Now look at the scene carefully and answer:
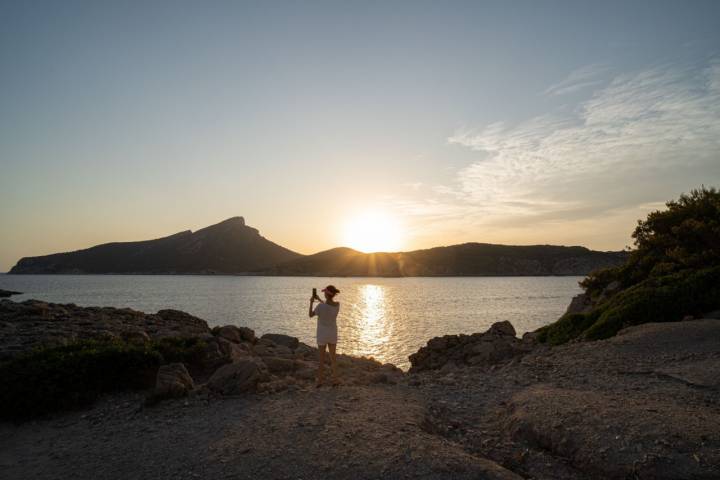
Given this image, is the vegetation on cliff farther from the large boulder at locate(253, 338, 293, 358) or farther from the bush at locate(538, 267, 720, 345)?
the large boulder at locate(253, 338, 293, 358)

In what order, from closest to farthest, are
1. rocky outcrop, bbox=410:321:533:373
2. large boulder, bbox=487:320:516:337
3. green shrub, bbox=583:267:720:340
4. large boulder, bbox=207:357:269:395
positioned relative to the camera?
large boulder, bbox=207:357:269:395 → green shrub, bbox=583:267:720:340 → rocky outcrop, bbox=410:321:533:373 → large boulder, bbox=487:320:516:337

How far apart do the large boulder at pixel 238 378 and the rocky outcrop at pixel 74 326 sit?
6.23m

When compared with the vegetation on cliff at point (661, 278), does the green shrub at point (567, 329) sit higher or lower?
lower

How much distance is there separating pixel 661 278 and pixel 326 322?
13.8 m

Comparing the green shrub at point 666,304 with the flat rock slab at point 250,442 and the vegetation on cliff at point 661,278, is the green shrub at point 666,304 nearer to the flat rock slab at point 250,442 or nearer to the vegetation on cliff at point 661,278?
the vegetation on cliff at point 661,278

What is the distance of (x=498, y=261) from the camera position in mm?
182875

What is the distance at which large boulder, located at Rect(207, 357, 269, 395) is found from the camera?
456 inches

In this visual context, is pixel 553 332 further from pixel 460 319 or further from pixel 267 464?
pixel 460 319

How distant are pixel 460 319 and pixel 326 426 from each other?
48.0 meters

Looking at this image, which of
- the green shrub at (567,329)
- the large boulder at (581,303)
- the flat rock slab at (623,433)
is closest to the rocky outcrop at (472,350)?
the green shrub at (567,329)

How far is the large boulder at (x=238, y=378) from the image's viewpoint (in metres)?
11.6

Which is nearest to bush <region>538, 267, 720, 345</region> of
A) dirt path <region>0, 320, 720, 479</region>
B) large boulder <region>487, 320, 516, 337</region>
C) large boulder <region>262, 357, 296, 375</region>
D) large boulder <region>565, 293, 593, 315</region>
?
dirt path <region>0, 320, 720, 479</region>

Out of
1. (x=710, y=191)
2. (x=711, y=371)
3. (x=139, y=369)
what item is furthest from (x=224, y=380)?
(x=710, y=191)

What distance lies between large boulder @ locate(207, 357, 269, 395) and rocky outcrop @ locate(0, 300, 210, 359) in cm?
623
